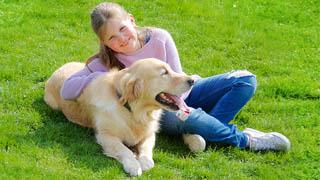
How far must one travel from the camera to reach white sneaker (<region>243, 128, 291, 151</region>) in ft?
17.2

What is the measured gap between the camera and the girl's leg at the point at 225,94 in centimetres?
554

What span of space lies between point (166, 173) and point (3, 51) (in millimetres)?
3198

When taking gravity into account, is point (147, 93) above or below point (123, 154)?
above

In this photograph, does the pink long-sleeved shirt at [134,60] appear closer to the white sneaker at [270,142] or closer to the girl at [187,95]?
the girl at [187,95]

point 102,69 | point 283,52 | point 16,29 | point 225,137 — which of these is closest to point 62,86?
point 102,69

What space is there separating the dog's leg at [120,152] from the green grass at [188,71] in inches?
2.6

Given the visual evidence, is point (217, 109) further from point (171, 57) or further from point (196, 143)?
point (171, 57)

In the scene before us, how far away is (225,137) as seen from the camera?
5.27 metres

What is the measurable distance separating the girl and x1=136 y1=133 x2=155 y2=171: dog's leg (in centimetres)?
31

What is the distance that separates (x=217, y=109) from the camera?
18.2 ft

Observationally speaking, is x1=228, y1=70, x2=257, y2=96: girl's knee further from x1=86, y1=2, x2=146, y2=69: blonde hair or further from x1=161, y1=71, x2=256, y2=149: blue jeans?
x1=86, y1=2, x2=146, y2=69: blonde hair

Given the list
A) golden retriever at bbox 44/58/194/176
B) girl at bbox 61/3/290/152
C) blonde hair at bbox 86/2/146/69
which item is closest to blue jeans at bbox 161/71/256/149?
girl at bbox 61/3/290/152

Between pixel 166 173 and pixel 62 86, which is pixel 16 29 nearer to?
pixel 62 86

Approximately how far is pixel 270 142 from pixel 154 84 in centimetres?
116
